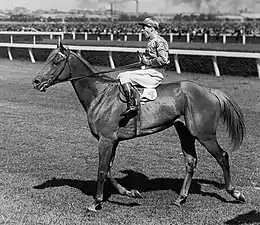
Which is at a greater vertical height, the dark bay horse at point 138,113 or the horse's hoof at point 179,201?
the dark bay horse at point 138,113

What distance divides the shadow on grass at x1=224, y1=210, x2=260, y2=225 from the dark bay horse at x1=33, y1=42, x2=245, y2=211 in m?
0.40

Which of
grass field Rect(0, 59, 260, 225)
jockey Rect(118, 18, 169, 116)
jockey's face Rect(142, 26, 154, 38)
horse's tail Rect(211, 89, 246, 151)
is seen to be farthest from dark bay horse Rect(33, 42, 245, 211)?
jockey's face Rect(142, 26, 154, 38)

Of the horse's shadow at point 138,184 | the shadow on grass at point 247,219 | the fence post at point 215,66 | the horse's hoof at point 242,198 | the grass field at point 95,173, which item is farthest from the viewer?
the fence post at point 215,66

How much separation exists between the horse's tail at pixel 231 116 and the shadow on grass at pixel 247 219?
0.99 metres

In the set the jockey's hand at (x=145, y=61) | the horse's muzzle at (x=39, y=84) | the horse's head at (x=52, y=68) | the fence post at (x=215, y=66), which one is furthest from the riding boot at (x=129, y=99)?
the fence post at (x=215, y=66)

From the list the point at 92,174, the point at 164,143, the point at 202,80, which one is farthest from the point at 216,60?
the point at 92,174

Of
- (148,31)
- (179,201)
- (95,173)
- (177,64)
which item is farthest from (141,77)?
(177,64)

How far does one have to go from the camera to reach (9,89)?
18297 millimetres

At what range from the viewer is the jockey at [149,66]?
6.83 meters

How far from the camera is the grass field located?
21.8 ft

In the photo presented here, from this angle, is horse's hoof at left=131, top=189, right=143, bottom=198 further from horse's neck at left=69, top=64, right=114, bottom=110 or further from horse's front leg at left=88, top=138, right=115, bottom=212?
horse's neck at left=69, top=64, right=114, bottom=110

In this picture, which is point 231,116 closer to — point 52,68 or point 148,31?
point 148,31

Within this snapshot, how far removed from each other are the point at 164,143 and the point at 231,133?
334 centimetres

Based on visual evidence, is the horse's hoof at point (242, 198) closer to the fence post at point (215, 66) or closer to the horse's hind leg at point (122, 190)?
the horse's hind leg at point (122, 190)
